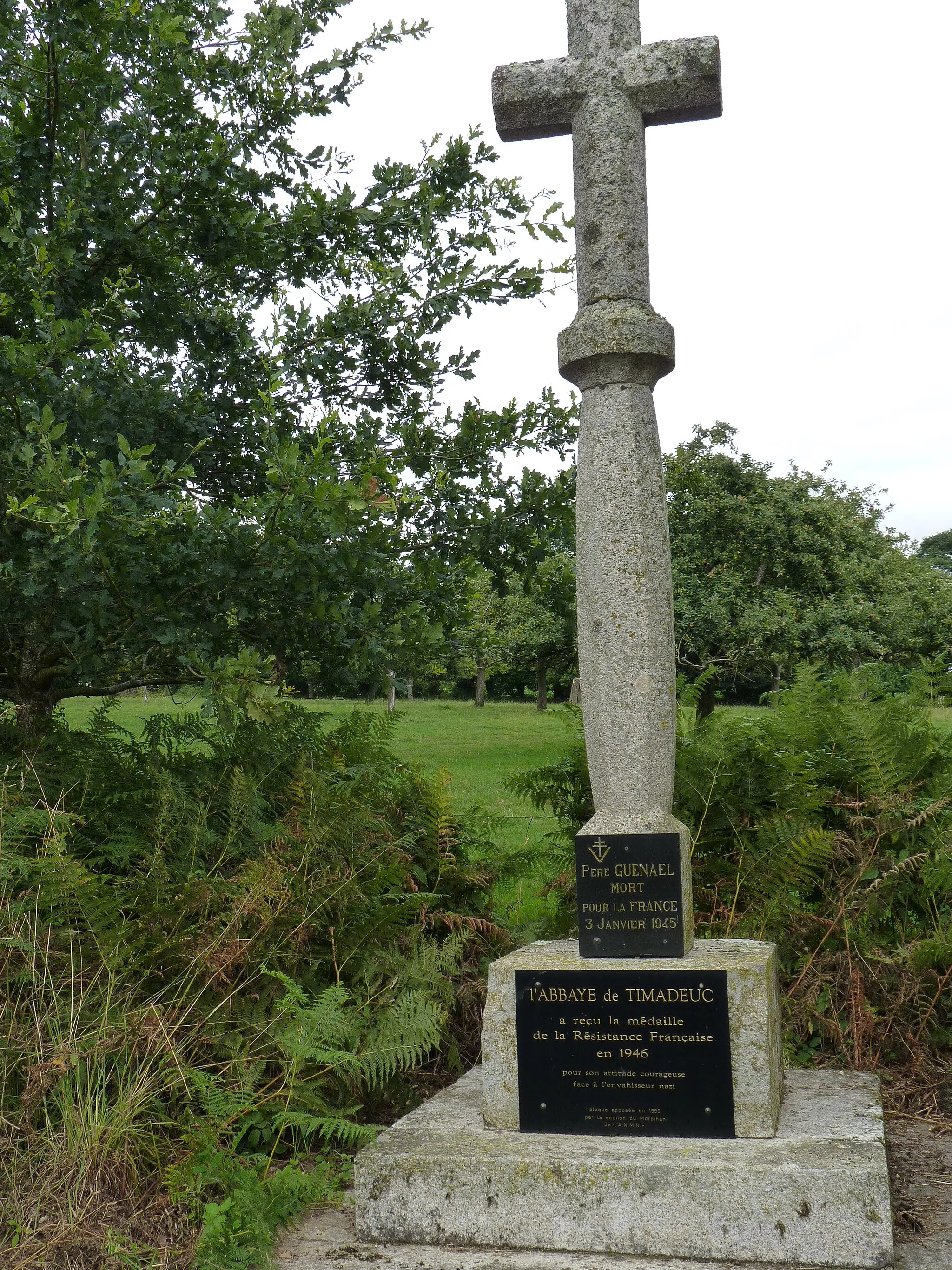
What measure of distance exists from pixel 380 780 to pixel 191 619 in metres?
1.80

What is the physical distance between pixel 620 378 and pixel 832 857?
2.88 meters

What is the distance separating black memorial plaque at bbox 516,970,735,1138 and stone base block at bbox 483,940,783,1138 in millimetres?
25

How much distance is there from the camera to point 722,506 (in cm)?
2469

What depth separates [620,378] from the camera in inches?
176

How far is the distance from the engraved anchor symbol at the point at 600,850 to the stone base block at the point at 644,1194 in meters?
1.02

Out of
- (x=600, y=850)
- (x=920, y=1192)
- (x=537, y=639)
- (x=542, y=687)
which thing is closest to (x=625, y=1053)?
(x=600, y=850)

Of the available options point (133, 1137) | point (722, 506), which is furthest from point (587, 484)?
point (722, 506)

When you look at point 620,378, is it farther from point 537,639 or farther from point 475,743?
point 537,639

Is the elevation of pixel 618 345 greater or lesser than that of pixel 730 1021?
greater

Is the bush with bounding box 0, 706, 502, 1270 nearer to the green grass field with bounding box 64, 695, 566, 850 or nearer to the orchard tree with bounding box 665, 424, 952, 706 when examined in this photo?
the green grass field with bounding box 64, 695, 566, 850

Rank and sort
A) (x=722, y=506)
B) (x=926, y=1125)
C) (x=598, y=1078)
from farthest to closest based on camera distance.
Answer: (x=722, y=506) → (x=926, y=1125) → (x=598, y=1078)

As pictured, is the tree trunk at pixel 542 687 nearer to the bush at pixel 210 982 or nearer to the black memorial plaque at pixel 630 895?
the bush at pixel 210 982

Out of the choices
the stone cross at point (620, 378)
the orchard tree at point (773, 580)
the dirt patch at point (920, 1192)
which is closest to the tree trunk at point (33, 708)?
the stone cross at point (620, 378)

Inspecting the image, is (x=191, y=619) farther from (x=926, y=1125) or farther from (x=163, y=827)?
(x=926, y=1125)
